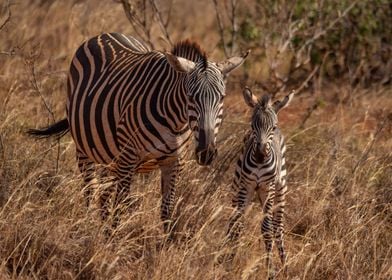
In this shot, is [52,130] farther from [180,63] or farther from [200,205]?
[180,63]

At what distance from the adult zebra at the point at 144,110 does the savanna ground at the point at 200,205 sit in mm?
273

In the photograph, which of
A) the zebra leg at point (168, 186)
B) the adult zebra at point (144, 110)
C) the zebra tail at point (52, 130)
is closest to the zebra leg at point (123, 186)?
the adult zebra at point (144, 110)

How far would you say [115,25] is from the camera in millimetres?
12703

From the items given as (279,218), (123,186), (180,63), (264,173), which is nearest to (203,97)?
(180,63)

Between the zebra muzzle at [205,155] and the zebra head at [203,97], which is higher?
the zebra head at [203,97]

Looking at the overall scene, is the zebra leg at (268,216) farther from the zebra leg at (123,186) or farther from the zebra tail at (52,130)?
the zebra tail at (52,130)

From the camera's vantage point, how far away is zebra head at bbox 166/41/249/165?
588 cm

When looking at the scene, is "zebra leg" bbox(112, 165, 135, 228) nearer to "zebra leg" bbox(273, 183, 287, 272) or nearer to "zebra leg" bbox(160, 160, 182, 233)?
"zebra leg" bbox(160, 160, 182, 233)

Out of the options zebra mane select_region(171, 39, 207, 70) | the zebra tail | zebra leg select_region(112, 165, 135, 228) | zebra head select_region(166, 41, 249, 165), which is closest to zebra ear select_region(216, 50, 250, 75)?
zebra head select_region(166, 41, 249, 165)

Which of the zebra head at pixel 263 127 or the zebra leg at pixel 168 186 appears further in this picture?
the zebra leg at pixel 168 186

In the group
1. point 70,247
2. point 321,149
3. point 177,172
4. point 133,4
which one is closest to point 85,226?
point 70,247

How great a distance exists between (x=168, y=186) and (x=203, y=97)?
1329 millimetres

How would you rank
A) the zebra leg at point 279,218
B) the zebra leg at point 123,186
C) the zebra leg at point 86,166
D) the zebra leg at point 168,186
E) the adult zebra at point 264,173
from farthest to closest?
1. the zebra leg at point 86,166
2. the zebra leg at point 168,186
3. the zebra leg at point 279,218
4. the zebra leg at point 123,186
5. the adult zebra at point 264,173

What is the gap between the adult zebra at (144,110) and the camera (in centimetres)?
615
